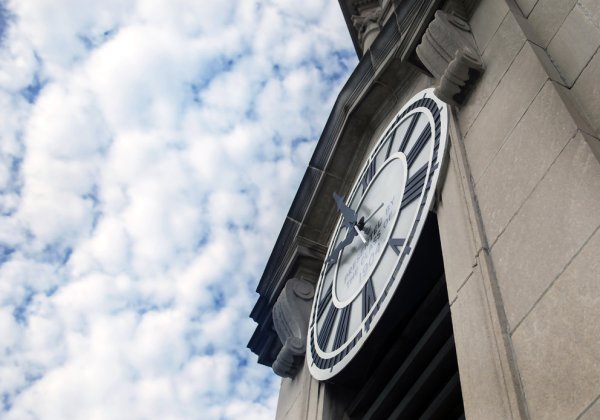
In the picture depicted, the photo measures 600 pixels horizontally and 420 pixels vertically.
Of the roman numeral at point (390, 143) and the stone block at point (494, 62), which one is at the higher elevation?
the stone block at point (494, 62)

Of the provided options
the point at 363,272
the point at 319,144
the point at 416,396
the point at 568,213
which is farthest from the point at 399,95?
the point at 568,213

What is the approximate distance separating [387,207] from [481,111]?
1279 mm

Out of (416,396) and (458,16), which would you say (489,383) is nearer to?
(416,396)

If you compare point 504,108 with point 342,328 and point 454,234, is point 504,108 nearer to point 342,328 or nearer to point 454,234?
point 454,234

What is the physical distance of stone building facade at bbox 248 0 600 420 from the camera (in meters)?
2.45

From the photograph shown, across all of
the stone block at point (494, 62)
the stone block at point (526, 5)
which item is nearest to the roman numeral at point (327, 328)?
the stone block at point (494, 62)

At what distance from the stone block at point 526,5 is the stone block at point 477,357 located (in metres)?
1.87

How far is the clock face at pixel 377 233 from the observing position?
4.36 m

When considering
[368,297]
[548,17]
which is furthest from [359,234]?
[548,17]

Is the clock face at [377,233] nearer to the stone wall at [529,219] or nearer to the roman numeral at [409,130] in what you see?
the roman numeral at [409,130]

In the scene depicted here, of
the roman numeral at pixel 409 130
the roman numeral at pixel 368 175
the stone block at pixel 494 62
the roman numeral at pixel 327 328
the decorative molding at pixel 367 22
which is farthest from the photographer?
the decorative molding at pixel 367 22

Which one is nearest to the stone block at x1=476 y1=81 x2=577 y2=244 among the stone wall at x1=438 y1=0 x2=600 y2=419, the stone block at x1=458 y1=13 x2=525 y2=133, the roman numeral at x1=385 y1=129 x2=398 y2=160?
the stone wall at x1=438 y1=0 x2=600 y2=419

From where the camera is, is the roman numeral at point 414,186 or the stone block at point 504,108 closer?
the stone block at point 504,108

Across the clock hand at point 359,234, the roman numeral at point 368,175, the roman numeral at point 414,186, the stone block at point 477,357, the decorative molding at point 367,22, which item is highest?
the stone block at point 477,357
